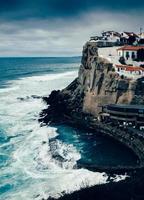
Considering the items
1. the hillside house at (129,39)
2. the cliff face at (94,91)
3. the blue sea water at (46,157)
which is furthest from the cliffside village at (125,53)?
the blue sea water at (46,157)

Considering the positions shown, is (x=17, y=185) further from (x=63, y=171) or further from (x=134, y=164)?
(x=134, y=164)

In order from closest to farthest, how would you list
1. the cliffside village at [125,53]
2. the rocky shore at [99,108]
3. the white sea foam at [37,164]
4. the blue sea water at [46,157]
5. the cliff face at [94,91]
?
the rocky shore at [99,108]
the white sea foam at [37,164]
the blue sea water at [46,157]
the cliff face at [94,91]
the cliffside village at [125,53]

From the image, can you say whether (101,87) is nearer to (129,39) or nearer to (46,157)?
(46,157)

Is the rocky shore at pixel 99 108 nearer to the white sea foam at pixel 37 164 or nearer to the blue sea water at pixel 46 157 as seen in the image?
the blue sea water at pixel 46 157

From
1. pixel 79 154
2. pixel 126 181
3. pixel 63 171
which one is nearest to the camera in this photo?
pixel 126 181

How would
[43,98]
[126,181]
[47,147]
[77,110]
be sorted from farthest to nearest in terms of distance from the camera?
[43,98], [77,110], [47,147], [126,181]

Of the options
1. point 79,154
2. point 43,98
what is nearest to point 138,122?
point 79,154

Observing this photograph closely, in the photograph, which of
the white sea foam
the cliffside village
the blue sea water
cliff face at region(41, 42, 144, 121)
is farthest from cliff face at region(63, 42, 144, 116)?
the white sea foam
